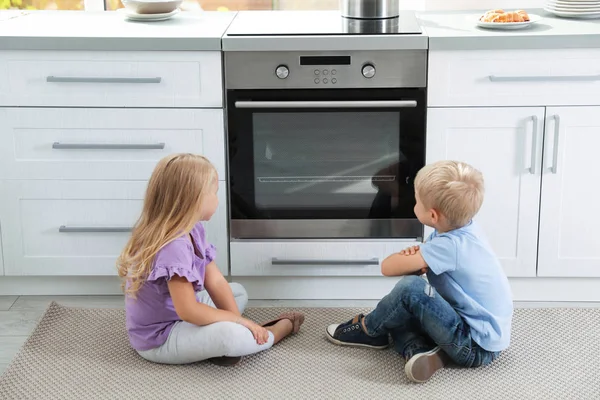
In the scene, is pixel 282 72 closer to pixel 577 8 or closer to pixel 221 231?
pixel 221 231

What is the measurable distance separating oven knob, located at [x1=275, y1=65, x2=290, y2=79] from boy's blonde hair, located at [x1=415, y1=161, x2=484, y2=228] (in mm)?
599

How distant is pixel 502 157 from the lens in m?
2.88

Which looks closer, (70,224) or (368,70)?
(368,70)

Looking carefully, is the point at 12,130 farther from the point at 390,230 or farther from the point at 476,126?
the point at 476,126

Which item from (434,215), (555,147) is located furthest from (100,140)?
(555,147)

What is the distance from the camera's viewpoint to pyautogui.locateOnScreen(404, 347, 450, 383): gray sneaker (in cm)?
247

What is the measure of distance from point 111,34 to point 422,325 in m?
1.31

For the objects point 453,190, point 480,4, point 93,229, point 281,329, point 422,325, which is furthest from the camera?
point 480,4

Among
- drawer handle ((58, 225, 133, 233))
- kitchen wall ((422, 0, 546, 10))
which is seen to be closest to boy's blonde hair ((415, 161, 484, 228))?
drawer handle ((58, 225, 133, 233))

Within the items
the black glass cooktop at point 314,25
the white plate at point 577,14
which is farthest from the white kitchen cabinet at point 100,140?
the white plate at point 577,14

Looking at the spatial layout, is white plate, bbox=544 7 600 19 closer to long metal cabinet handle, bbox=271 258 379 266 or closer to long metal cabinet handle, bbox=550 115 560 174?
long metal cabinet handle, bbox=550 115 560 174

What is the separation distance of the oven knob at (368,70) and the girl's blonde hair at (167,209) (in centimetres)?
61

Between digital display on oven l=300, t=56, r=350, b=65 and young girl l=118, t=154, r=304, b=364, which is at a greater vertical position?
digital display on oven l=300, t=56, r=350, b=65

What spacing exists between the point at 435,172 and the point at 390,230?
569mm
